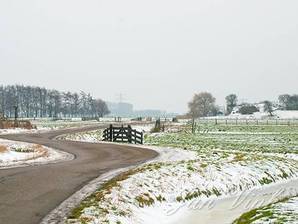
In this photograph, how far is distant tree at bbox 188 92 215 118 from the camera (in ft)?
490

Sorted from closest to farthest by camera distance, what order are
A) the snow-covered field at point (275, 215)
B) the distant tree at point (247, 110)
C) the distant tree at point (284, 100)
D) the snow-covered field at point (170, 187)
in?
1. the snow-covered field at point (275, 215)
2. the snow-covered field at point (170, 187)
3. the distant tree at point (247, 110)
4. the distant tree at point (284, 100)

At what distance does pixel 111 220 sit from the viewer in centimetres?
1008

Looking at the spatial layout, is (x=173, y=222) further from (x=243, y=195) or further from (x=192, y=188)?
(x=243, y=195)

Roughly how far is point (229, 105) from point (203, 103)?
31.1 meters

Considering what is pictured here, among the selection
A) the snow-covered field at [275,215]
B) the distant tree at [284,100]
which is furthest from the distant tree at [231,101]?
the snow-covered field at [275,215]

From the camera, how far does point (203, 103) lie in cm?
15612

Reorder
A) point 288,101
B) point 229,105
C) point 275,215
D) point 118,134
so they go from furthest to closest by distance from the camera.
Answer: point 229,105
point 288,101
point 118,134
point 275,215

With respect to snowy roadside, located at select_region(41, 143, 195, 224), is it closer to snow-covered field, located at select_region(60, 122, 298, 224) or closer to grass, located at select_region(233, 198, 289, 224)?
snow-covered field, located at select_region(60, 122, 298, 224)

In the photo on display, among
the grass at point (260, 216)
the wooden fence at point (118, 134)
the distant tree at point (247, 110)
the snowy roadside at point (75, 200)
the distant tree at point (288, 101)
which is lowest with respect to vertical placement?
the grass at point (260, 216)

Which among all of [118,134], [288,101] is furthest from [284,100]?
[118,134]

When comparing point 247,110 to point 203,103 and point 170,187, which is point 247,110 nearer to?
point 203,103

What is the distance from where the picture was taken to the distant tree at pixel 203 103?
490 feet

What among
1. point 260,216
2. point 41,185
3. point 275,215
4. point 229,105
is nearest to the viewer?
point 275,215

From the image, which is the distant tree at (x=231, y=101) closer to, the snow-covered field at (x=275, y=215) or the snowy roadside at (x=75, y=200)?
the snowy roadside at (x=75, y=200)
